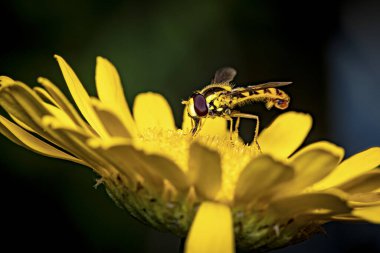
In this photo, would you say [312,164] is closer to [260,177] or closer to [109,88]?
[260,177]

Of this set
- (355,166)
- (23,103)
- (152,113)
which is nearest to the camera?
(23,103)

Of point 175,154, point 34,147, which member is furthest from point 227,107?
point 34,147

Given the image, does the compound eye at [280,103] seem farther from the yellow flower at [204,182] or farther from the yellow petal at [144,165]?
the yellow petal at [144,165]

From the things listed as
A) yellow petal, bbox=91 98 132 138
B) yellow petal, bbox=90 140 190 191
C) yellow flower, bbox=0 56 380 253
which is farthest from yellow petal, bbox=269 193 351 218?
yellow petal, bbox=91 98 132 138

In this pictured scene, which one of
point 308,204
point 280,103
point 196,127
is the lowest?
point 308,204

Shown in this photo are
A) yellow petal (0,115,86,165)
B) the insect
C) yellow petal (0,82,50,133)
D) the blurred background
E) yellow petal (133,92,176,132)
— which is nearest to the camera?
yellow petal (0,82,50,133)

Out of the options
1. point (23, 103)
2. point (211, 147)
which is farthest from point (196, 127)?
point (23, 103)

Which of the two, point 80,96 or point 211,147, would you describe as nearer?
point 211,147

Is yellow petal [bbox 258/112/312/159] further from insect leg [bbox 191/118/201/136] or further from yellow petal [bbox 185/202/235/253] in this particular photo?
yellow petal [bbox 185/202/235/253]

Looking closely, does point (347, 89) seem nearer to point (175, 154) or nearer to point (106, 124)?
point (175, 154)
